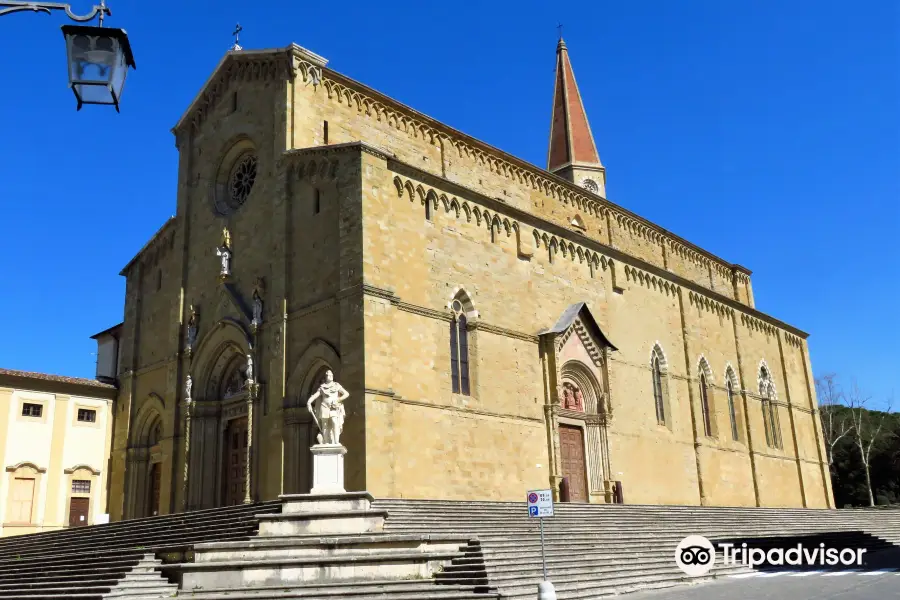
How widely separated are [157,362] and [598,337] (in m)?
15.8

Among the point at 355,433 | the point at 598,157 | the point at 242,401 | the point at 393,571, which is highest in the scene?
the point at 598,157

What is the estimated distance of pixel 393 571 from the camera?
13844mm

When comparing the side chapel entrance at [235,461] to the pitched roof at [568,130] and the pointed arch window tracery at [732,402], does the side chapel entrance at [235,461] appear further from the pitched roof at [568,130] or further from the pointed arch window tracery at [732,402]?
the pitched roof at [568,130]

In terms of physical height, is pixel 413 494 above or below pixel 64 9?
below

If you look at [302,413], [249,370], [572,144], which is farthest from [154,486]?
[572,144]

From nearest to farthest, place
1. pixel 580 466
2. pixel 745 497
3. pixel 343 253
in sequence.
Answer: pixel 343 253 < pixel 580 466 < pixel 745 497

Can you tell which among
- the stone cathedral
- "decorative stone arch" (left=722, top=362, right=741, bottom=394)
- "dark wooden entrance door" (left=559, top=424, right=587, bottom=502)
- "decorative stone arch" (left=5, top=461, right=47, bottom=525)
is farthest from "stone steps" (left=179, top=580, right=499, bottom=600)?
"decorative stone arch" (left=722, top=362, right=741, bottom=394)

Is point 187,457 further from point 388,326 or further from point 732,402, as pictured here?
point 732,402

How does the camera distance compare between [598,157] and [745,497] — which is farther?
[598,157]

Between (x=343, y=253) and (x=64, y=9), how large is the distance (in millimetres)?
15871

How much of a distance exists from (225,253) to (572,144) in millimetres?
23214

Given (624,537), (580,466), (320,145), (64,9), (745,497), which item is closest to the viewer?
(64,9)

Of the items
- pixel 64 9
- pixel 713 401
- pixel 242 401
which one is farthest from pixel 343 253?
pixel 713 401

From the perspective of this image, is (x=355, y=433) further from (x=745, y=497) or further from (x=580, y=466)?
(x=745, y=497)
